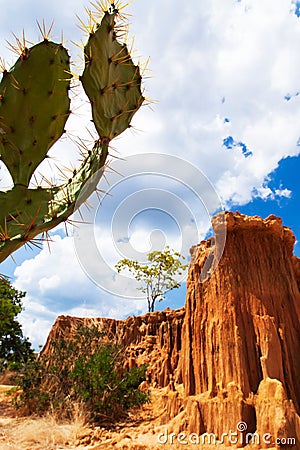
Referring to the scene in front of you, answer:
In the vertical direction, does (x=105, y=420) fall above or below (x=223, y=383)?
below

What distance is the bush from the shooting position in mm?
10578

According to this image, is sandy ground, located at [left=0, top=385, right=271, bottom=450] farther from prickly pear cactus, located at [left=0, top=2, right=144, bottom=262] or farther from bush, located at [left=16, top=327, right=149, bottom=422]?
prickly pear cactus, located at [left=0, top=2, right=144, bottom=262]

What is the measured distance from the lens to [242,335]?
8617mm

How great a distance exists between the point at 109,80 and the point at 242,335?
7.60 metres

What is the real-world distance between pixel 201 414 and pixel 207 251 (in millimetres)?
4428

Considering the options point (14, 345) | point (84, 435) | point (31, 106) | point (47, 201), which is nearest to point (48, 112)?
point (31, 106)

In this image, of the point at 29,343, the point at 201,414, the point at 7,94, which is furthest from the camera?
the point at 29,343

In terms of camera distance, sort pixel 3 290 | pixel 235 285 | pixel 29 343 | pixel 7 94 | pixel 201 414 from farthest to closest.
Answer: pixel 29 343, pixel 3 290, pixel 235 285, pixel 201 414, pixel 7 94

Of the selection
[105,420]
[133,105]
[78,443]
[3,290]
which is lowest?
[78,443]

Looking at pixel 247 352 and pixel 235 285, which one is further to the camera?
pixel 235 285

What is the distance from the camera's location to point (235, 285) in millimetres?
9273

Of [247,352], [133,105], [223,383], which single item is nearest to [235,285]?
[247,352]

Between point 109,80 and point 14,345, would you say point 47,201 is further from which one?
point 14,345

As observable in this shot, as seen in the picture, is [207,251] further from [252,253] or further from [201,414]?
[201,414]
